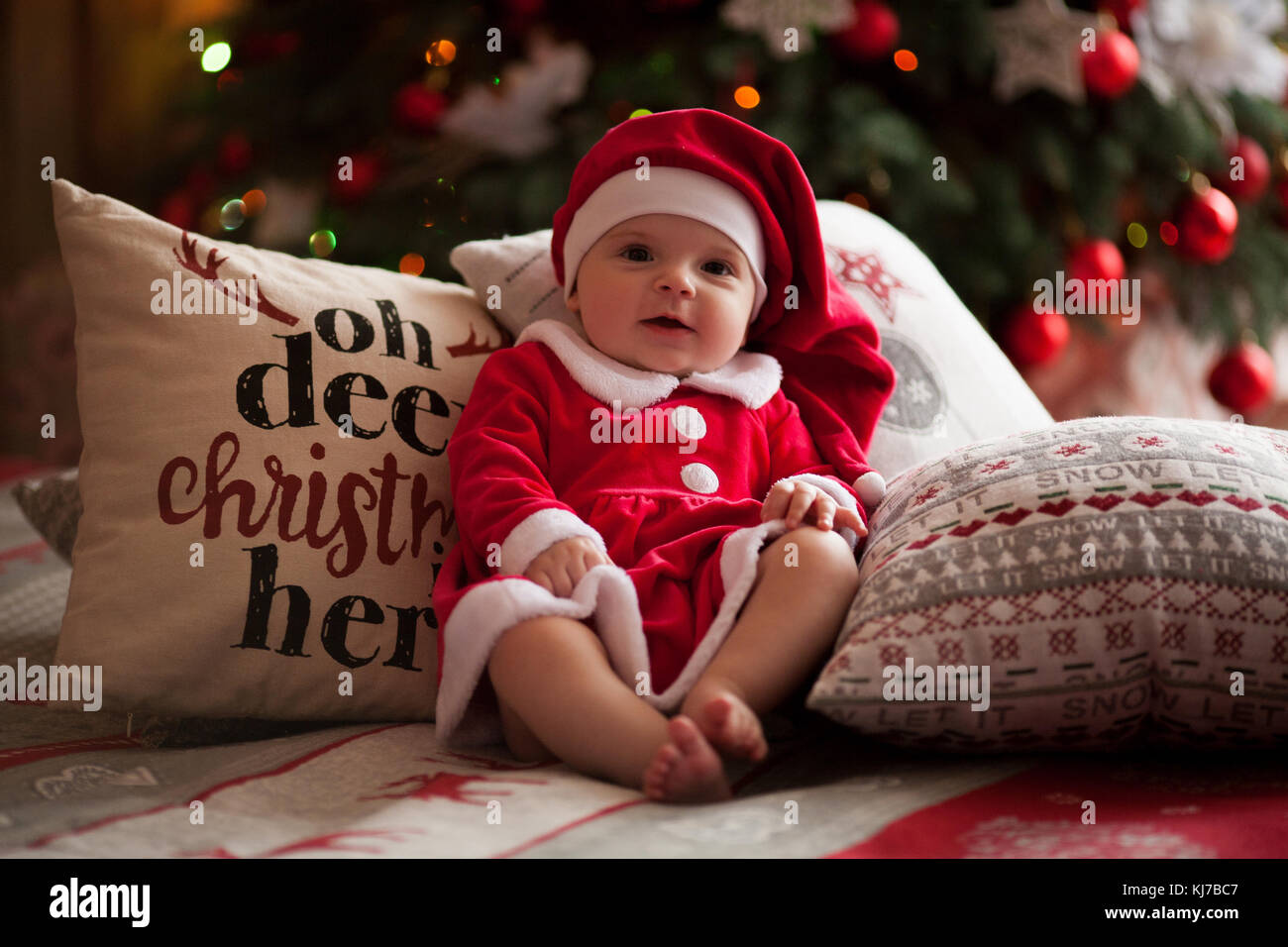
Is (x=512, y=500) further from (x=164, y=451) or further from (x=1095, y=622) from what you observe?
(x=1095, y=622)

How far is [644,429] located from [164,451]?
1.43 feet

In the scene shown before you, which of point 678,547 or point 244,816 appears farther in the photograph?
point 678,547

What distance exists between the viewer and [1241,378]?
2055 millimetres

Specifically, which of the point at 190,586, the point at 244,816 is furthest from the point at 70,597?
the point at 244,816

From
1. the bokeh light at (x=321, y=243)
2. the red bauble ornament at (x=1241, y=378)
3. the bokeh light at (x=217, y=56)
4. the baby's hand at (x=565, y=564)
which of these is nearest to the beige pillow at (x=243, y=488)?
the baby's hand at (x=565, y=564)

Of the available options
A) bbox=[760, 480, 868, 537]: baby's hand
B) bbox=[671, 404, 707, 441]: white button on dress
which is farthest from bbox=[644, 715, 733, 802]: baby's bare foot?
bbox=[671, 404, 707, 441]: white button on dress

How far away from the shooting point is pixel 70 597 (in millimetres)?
920

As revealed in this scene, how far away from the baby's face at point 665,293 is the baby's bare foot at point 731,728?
405 mm

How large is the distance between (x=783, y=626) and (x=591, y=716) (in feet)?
0.55

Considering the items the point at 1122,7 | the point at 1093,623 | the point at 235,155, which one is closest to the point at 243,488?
the point at 1093,623

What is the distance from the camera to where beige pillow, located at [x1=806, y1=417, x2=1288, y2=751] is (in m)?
0.72

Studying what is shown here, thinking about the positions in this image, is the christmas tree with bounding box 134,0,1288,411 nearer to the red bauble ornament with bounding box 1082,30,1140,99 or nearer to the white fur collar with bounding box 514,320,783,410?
the red bauble ornament with bounding box 1082,30,1140,99

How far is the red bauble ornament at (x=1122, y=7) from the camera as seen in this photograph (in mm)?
1838
